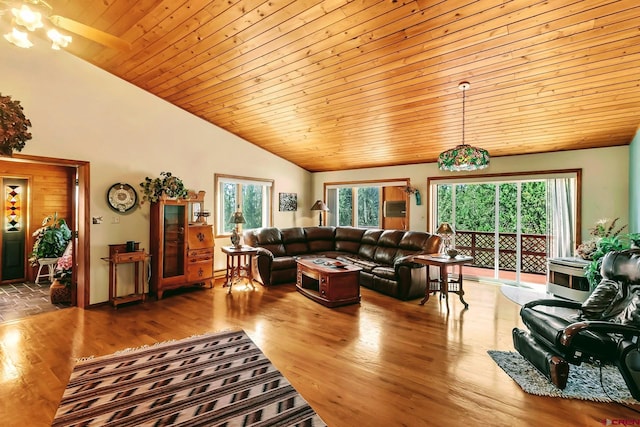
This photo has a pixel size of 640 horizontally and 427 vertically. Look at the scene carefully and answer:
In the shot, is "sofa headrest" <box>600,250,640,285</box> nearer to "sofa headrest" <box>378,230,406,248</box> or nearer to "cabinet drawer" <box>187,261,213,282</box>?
"sofa headrest" <box>378,230,406,248</box>

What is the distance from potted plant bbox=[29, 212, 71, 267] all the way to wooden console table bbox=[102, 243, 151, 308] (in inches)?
73.8

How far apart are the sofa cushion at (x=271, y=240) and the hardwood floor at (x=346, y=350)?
3.93 feet

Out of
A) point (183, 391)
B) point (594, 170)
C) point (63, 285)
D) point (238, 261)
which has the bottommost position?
point (183, 391)

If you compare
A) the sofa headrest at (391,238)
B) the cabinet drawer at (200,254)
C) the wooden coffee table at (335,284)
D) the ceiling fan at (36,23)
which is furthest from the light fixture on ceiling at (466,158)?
the cabinet drawer at (200,254)

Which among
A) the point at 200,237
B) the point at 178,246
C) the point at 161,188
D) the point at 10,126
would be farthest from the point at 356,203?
the point at 10,126

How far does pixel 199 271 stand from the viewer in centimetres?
519

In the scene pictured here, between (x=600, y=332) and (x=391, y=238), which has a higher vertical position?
(x=391, y=238)

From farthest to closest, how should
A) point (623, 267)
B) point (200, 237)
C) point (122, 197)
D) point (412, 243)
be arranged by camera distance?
point (412, 243), point (200, 237), point (122, 197), point (623, 267)

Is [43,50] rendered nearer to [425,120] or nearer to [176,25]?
[176,25]

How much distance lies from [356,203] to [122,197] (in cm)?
469

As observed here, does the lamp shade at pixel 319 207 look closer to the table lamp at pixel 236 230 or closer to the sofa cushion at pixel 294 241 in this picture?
the sofa cushion at pixel 294 241

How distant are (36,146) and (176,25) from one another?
7.78 feet

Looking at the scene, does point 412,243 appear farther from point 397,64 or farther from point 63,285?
point 63,285

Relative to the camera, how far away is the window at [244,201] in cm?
609
